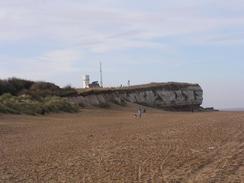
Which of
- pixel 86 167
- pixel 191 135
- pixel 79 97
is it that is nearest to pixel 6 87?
pixel 79 97

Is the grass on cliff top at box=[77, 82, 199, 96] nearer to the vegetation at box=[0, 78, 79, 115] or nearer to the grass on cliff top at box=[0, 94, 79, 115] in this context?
the vegetation at box=[0, 78, 79, 115]

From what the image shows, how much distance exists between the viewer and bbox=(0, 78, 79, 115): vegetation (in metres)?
42.1

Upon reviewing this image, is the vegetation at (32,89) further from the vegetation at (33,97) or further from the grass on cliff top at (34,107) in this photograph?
the grass on cliff top at (34,107)

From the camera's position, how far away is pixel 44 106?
44.5 meters

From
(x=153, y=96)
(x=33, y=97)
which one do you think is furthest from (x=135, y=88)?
(x=33, y=97)

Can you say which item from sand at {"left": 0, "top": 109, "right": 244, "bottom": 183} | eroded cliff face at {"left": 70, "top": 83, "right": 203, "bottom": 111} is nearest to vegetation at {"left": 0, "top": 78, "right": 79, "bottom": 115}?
eroded cliff face at {"left": 70, "top": 83, "right": 203, "bottom": 111}

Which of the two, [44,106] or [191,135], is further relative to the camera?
[44,106]

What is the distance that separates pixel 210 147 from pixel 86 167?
534cm

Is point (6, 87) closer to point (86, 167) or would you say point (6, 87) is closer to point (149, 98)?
point (149, 98)

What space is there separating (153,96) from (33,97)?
2054 cm

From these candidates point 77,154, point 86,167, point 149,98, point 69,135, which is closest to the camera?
point 86,167

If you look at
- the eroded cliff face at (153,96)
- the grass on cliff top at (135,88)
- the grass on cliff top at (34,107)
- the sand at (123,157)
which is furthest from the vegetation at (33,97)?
Answer: the sand at (123,157)

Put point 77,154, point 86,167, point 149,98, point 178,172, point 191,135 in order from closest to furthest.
→ point 178,172 → point 86,167 → point 77,154 → point 191,135 → point 149,98

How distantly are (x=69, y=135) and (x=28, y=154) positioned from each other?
741 centimetres
